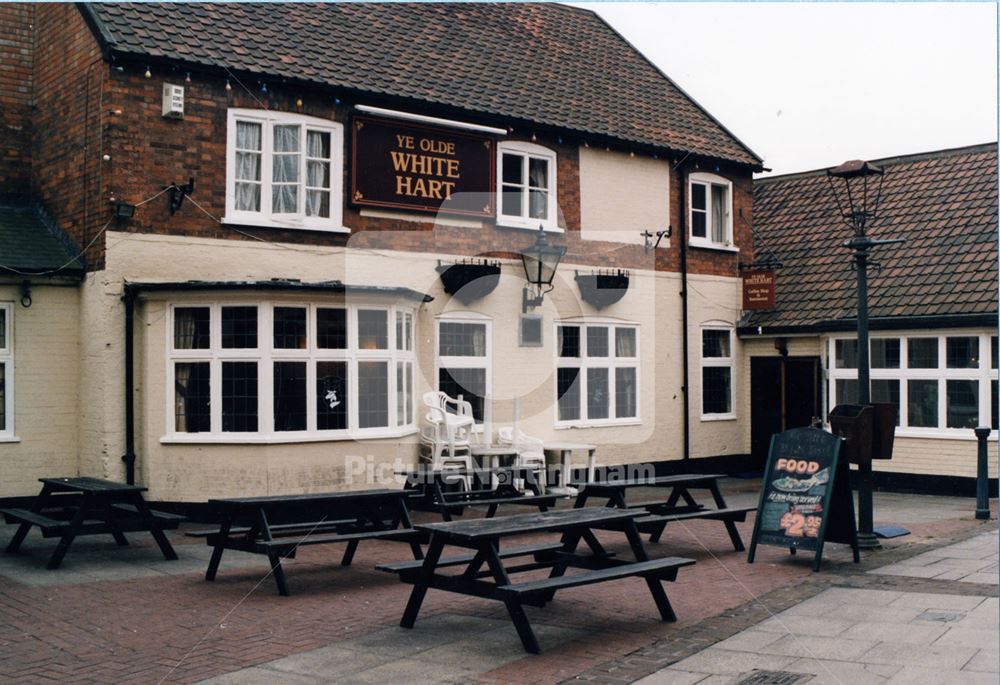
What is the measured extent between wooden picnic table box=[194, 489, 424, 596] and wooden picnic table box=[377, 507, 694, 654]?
1169 mm

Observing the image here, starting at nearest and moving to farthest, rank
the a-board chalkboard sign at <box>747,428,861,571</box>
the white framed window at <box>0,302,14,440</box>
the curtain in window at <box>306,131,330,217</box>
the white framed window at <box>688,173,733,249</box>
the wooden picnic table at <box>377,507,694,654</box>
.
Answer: the wooden picnic table at <box>377,507,694,654</box>
the a-board chalkboard sign at <box>747,428,861,571</box>
the white framed window at <box>0,302,14,440</box>
the curtain in window at <box>306,131,330,217</box>
the white framed window at <box>688,173,733,249</box>

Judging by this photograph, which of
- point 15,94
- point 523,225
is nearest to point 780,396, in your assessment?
point 523,225

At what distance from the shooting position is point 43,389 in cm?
1318

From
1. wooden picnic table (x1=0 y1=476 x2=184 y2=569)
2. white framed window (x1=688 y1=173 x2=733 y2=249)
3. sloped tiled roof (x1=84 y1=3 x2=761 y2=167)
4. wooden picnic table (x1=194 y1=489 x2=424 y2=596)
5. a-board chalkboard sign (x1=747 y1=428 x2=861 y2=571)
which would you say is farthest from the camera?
white framed window (x1=688 y1=173 x2=733 y2=249)

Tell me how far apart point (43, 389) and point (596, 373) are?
8658 millimetres

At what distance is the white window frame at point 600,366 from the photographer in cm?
1694

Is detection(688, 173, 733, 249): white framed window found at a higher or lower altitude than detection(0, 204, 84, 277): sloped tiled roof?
higher

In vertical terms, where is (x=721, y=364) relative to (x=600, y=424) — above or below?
above

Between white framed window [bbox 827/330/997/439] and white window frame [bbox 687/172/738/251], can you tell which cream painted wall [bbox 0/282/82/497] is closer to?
white window frame [bbox 687/172/738/251]

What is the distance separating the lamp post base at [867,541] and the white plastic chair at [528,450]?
557 centimetres

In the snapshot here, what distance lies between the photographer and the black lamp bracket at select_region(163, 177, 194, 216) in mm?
12930

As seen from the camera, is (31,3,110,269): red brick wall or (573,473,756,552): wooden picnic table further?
(31,3,110,269): red brick wall

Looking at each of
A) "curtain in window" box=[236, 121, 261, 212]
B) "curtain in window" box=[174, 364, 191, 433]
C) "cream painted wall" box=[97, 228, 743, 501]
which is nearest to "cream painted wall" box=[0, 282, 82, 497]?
"cream painted wall" box=[97, 228, 743, 501]

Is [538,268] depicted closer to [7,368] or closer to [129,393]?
[129,393]
